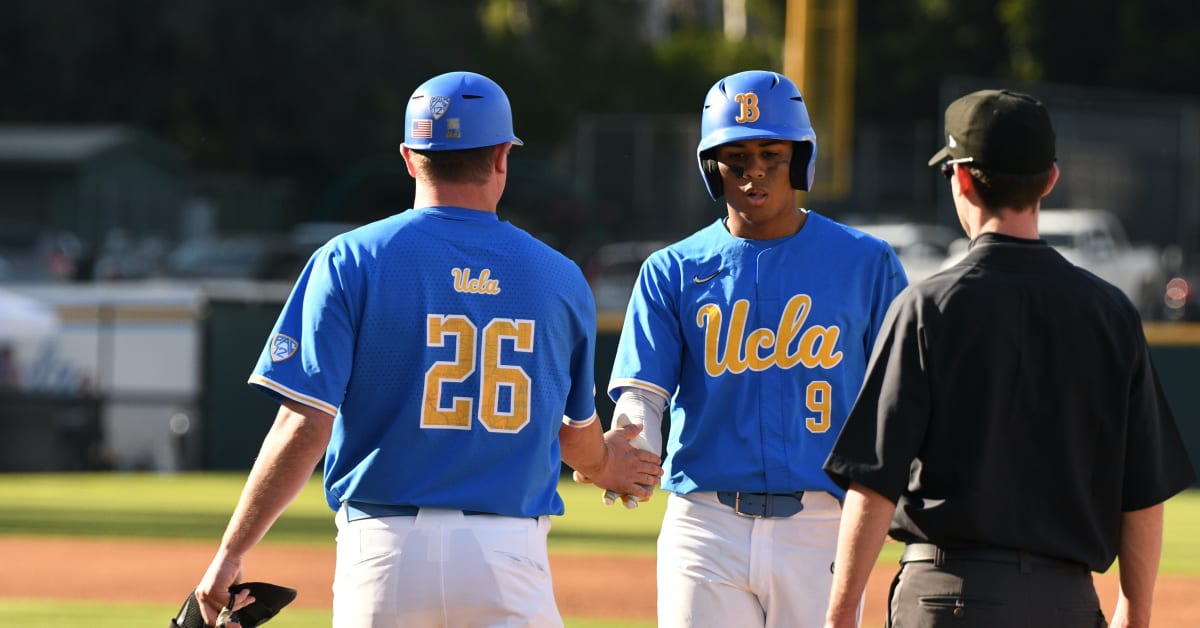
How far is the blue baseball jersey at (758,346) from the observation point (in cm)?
460

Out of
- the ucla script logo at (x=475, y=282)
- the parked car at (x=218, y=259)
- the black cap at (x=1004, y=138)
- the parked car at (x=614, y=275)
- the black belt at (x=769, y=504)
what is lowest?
the parked car at (x=218, y=259)

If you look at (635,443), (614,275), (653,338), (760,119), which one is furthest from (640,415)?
(614,275)

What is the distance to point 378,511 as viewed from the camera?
398 cm

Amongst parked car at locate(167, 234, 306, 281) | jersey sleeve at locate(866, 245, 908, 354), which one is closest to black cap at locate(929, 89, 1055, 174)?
jersey sleeve at locate(866, 245, 908, 354)

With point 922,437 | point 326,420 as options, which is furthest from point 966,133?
point 326,420

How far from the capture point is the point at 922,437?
3.50 metres

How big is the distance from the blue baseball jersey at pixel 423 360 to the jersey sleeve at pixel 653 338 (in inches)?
27.2

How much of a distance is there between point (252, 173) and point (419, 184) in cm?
5090

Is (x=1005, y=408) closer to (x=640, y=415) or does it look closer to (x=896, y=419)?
(x=896, y=419)

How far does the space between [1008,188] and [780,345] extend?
46.5 inches

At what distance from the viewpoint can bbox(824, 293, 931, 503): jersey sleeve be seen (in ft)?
11.4

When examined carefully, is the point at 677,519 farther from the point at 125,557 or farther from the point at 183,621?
the point at 125,557

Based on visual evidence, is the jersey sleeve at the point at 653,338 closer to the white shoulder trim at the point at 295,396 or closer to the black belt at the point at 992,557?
the white shoulder trim at the point at 295,396

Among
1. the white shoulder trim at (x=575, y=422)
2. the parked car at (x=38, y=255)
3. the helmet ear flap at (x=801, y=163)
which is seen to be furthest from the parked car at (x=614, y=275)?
the white shoulder trim at (x=575, y=422)
